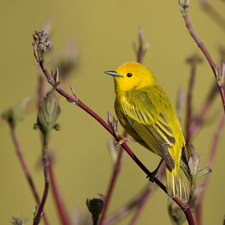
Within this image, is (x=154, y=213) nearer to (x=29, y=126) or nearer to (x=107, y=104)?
(x=107, y=104)

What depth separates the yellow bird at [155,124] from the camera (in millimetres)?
1758

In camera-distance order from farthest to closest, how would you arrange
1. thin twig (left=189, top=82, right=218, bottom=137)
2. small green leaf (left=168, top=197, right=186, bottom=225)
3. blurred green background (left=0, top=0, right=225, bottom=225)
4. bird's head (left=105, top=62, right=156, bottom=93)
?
blurred green background (left=0, top=0, right=225, bottom=225) < bird's head (left=105, top=62, right=156, bottom=93) < thin twig (left=189, top=82, right=218, bottom=137) < small green leaf (left=168, top=197, right=186, bottom=225)

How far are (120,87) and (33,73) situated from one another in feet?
Result: 11.3

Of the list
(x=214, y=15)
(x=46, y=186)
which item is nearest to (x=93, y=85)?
(x=214, y=15)

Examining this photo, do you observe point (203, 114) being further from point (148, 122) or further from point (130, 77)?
point (130, 77)

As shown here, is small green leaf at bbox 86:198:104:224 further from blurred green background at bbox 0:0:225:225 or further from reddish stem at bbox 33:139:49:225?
blurred green background at bbox 0:0:225:225

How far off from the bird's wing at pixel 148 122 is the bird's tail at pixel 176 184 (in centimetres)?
8

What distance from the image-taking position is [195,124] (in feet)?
5.55

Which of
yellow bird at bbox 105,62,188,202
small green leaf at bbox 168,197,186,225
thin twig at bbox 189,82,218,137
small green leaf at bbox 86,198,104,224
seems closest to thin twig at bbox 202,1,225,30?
thin twig at bbox 189,82,218,137

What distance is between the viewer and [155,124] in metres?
1.99

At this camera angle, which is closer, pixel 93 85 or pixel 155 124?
pixel 155 124

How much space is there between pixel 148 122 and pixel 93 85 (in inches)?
144

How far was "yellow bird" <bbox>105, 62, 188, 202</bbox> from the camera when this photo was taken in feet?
5.77

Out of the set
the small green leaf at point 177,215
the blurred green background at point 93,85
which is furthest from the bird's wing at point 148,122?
the blurred green background at point 93,85
